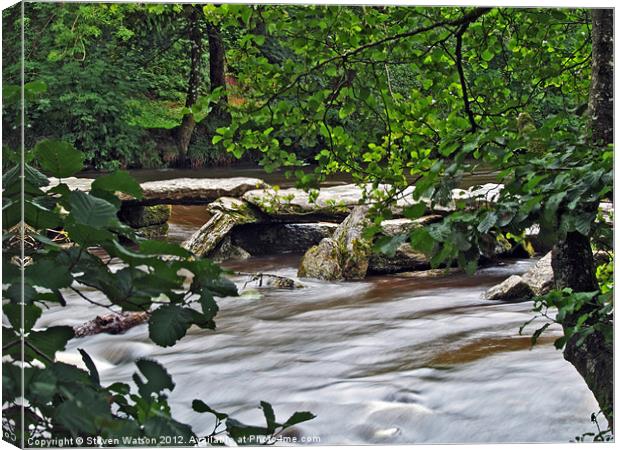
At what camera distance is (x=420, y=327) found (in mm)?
4109

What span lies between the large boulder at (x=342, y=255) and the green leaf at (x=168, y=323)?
2775mm

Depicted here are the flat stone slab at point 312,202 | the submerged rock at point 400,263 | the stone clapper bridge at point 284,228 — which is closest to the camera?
the stone clapper bridge at point 284,228

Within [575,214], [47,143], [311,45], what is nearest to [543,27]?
[311,45]

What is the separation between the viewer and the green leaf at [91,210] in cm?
156

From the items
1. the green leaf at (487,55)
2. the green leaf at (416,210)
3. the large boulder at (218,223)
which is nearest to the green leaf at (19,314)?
the green leaf at (416,210)

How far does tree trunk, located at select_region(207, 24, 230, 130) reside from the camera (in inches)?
131

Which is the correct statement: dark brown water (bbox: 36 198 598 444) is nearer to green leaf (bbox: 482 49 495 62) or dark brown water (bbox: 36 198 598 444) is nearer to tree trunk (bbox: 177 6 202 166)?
tree trunk (bbox: 177 6 202 166)

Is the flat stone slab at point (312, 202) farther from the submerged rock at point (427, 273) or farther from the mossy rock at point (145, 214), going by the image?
the submerged rock at point (427, 273)

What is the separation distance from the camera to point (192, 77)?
11.1 feet

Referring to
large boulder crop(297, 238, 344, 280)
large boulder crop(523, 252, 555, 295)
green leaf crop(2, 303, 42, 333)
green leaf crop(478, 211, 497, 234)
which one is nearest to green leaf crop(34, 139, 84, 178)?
green leaf crop(2, 303, 42, 333)

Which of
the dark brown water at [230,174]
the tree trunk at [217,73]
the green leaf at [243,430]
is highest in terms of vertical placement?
the tree trunk at [217,73]

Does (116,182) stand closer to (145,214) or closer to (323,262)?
(145,214)

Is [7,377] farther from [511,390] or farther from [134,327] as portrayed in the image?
[511,390]

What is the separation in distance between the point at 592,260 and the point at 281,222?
1.95 meters
